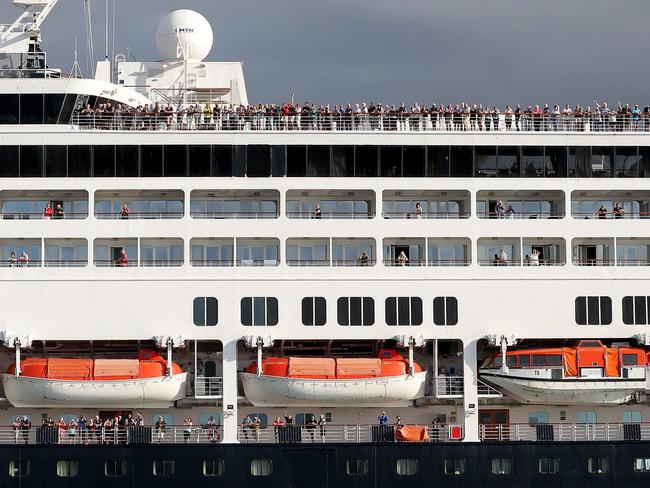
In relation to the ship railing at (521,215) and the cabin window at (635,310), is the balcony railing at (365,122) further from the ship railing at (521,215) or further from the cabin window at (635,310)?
the cabin window at (635,310)

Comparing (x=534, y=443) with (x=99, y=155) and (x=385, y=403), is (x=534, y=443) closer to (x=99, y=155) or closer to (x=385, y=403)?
(x=385, y=403)

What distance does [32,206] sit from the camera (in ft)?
117

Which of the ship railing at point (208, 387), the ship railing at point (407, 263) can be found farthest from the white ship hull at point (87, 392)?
the ship railing at point (407, 263)

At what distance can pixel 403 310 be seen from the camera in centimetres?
3416

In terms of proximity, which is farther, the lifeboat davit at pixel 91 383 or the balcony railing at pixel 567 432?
the balcony railing at pixel 567 432

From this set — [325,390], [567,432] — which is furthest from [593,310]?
[325,390]

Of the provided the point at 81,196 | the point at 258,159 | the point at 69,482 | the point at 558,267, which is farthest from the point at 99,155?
the point at 558,267

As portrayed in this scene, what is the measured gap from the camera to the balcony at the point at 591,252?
35688mm

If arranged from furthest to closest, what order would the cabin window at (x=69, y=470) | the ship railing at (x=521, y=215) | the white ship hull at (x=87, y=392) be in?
1. the ship railing at (x=521, y=215)
2. the white ship hull at (x=87, y=392)
3. the cabin window at (x=69, y=470)

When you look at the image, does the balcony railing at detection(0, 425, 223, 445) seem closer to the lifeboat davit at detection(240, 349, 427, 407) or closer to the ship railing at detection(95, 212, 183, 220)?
the lifeboat davit at detection(240, 349, 427, 407)

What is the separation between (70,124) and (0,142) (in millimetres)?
1942

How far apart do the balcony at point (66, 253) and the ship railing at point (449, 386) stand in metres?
9.71

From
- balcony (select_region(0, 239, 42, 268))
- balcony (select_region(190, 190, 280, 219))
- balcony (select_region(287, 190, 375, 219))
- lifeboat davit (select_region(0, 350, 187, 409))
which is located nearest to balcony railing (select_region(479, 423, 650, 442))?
balcony (select_region(287, 190, 375, 219))

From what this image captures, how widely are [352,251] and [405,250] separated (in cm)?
142
